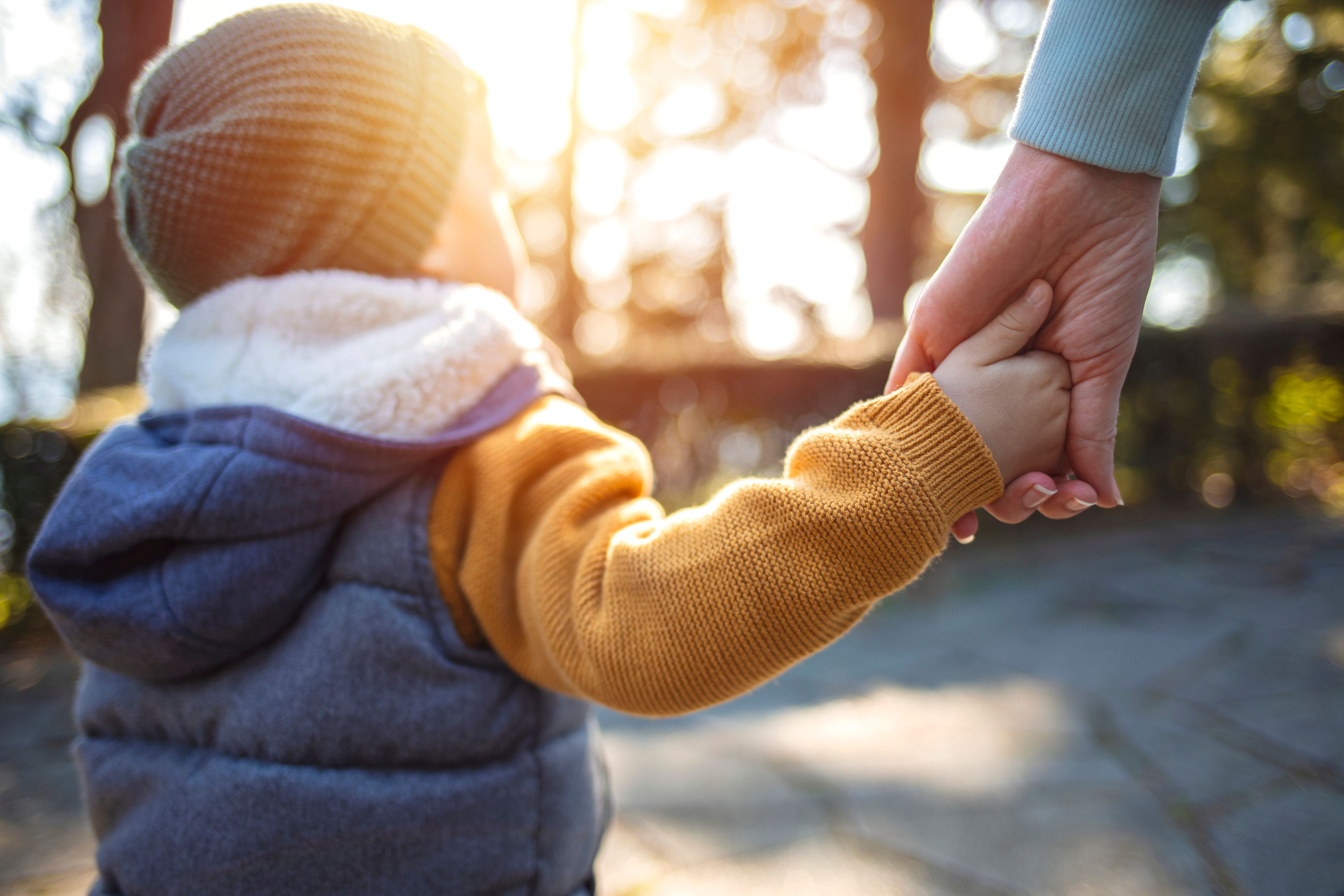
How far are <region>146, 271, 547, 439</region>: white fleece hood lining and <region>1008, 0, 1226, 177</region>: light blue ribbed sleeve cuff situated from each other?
735mm

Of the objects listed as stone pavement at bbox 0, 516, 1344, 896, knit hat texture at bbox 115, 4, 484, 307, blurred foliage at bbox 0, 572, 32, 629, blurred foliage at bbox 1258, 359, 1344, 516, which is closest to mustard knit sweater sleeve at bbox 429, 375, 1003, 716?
knit hat texture at bbox 115, 4, 484, 307

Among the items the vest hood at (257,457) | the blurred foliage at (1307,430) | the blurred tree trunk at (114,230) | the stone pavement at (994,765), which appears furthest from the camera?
the blurred foliage at (1307,430)

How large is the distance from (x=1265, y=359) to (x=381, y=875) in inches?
310

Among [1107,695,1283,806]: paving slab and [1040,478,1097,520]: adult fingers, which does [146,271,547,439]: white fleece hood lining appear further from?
[1107,695,1283,806]: paving slab

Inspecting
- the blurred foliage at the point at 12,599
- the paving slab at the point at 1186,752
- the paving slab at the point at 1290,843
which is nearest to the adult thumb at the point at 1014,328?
the paving slab at the point at 1290,843

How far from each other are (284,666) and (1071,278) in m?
1.07

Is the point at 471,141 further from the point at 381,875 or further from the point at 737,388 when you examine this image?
the point at 737,388

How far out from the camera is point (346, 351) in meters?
1.04

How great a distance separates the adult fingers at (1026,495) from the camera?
0.82m

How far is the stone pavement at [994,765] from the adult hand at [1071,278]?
145 cm

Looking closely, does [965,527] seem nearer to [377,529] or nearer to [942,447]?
[942,447]

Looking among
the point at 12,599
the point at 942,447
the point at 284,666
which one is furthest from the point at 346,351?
the point at 12,599

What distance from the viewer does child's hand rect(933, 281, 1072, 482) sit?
80 centimetres

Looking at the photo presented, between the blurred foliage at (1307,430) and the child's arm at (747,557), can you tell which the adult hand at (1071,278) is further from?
the blurred foliage at (1307,430)
